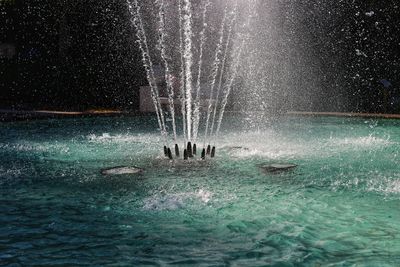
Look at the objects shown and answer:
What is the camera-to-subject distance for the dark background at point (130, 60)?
21281 millimetres

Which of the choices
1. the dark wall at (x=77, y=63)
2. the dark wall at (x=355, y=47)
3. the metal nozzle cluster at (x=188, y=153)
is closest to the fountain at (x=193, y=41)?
the dark wall at (x=77, y=63)

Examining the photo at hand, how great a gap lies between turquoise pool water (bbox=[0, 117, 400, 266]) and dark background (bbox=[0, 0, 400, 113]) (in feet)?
30.2

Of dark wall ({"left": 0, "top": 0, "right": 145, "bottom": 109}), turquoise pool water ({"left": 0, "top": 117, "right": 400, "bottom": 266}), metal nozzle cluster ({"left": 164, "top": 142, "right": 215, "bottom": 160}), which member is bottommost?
turquoise pool water ({"left": 0, "top": 117, "right": 400, "bottom": 266})

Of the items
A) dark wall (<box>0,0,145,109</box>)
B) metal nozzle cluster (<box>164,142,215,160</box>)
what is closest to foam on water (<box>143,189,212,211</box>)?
metal nozzle cluster (<box>164,142,215,160</box>)

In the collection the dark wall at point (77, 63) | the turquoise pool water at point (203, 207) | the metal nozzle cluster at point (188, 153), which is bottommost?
the turquoise pool water at point (203, 207)

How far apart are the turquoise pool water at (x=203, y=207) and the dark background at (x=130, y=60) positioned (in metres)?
9.20

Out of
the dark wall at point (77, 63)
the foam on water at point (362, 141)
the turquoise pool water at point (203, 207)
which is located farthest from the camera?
the dark wall at point (77, 63)

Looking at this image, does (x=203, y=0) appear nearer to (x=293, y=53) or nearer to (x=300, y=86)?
(x=293, y=53)

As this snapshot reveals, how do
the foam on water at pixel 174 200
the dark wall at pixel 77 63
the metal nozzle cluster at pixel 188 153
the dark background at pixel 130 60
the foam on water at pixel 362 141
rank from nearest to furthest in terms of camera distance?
the foam on water at pixel 174 200, the metal nozzle cluster at pixel 188 153, the foam on water at pixel 362 141, the dark background at pixel 130 60, the dark wall at pixel 77 63

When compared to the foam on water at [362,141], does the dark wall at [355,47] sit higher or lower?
higher

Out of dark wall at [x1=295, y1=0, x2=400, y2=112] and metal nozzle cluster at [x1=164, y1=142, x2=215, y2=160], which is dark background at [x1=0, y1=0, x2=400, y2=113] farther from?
metal nozzle cluster at [x1=164, y1=142, x2=215, y2=160]

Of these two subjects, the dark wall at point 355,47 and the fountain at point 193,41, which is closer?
the dark wall at point 355,47

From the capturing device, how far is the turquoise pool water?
5.07m

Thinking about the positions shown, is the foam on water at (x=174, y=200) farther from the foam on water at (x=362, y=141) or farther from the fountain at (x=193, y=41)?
the fountain at (x=193, y=41)
